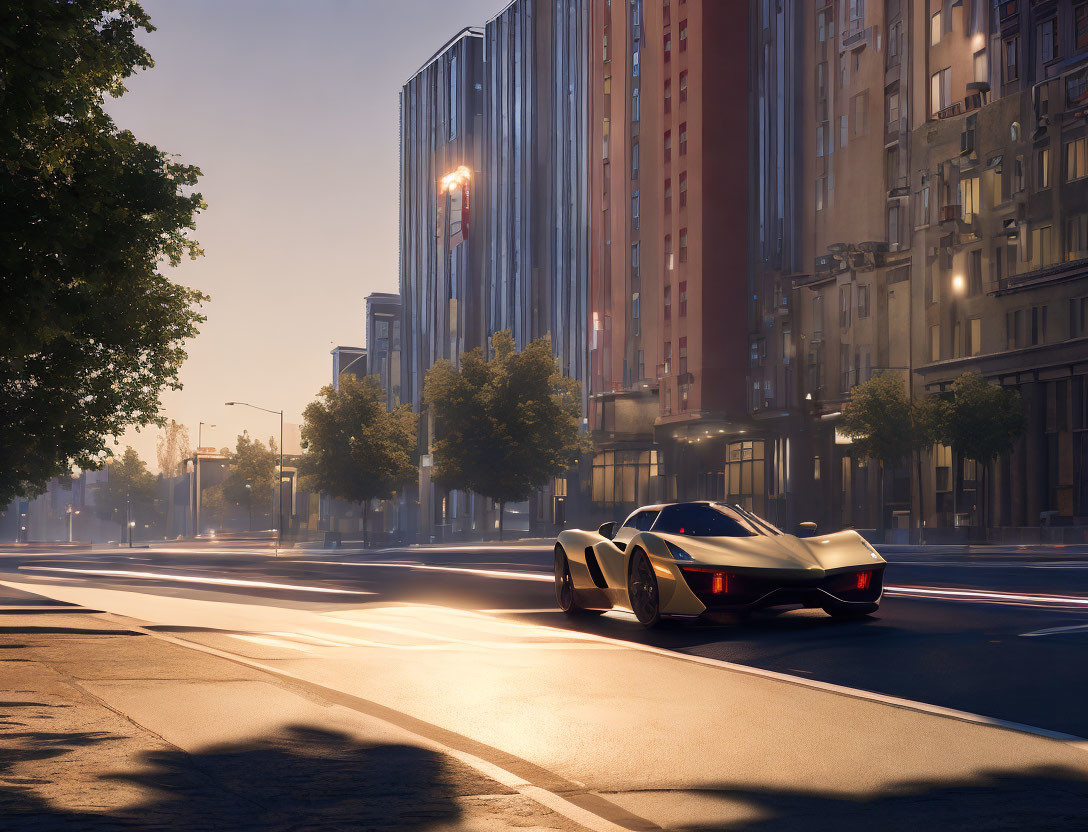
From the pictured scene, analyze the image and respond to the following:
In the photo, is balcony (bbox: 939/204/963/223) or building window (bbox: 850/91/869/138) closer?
balcony (bbox: 939/204/963/223)

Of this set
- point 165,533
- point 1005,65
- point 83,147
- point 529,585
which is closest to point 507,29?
point 1005,65

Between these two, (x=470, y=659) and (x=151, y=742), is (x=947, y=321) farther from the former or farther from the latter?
(x=151, y=742)

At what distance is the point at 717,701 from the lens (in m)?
9.00

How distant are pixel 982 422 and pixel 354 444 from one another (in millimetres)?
41026

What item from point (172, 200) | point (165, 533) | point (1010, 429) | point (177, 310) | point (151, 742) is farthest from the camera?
point (165, 533)

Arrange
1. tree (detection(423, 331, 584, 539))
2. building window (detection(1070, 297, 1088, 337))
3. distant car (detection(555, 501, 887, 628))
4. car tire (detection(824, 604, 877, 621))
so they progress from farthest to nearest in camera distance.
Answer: tree (detection(423, 331, 584, 539)) → building window (detection(1070, 297, 1088, 337)) → car tire (detection(824, 604, 877, 621)) → distant car (detection(555, 501, 887, 628))

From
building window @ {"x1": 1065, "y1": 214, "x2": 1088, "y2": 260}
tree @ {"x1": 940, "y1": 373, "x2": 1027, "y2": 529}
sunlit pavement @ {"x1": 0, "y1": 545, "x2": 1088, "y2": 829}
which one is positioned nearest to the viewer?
sunlit pavement @ {"x1": 0, "y1": 545, "x2": 1088, "y2": 829}

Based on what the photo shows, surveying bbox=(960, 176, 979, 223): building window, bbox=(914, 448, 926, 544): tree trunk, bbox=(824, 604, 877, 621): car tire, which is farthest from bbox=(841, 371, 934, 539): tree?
bbox=(824, 604, 877, 621): car tire

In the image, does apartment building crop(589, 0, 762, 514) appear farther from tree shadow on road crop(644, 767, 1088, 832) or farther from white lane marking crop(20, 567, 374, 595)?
tree shadow on road crop(644, 767, 1088, 832)

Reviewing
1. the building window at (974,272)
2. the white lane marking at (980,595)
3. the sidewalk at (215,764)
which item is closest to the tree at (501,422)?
the building window at (974,272)

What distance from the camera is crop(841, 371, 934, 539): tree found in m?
51.2

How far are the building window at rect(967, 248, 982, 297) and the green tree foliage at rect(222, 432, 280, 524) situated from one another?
92.1m

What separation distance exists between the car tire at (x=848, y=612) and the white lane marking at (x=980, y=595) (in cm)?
395

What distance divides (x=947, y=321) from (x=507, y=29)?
2098 inches
